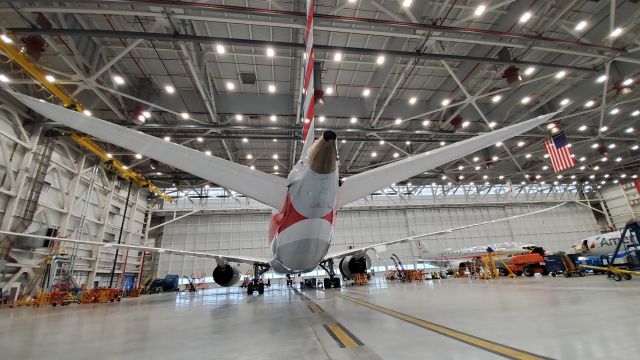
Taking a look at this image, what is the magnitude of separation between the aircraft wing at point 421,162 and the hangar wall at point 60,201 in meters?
21.4

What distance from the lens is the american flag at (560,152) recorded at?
19812mm

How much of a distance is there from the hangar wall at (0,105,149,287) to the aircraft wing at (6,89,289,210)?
64.4ft

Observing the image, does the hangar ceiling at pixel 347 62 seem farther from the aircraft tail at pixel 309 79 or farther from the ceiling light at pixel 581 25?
the aircraft tail at pixel 309 79

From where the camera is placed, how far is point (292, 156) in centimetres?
2470

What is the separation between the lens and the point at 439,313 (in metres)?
5.51

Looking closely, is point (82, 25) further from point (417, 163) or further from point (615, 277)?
point (615, 277)

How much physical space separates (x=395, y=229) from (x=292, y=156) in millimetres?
21638

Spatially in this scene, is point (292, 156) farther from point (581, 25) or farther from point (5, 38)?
point (581, 25)

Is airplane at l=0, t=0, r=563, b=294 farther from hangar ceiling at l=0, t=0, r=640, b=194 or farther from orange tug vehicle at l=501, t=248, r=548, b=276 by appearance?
orange tug vehicle at l=501, t=248, r=548, b=276

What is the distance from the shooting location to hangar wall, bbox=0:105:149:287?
16.3 metres

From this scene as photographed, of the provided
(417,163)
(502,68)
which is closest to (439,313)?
(417,163)

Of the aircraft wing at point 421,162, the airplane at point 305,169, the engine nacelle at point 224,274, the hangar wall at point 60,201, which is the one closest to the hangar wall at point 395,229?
the hangar wall at point 60,201

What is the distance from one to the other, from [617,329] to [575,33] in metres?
15.5

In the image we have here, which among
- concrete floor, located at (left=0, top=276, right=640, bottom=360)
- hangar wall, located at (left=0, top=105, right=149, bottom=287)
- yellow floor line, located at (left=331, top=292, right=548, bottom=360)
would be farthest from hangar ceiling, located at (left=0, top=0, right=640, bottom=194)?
yellow floor line, located at (left=331, top=292, right=548, bottom=360)
